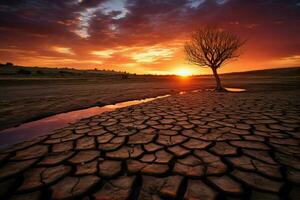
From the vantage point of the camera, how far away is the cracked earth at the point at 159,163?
1.45m

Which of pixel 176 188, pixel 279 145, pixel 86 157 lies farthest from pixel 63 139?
pixel 279 145

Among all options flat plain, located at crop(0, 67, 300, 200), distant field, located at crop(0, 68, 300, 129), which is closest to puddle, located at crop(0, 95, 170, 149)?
distant field, located at crop(0, 68, 300, 129)

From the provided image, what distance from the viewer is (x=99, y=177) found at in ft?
5.50

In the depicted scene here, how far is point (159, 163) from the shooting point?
6.24 ft

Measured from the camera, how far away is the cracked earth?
145 centimetres

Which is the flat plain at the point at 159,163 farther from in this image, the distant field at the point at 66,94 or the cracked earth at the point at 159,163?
the distant field at the point at 66,94

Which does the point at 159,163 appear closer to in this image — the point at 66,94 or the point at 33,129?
the point at 33,129

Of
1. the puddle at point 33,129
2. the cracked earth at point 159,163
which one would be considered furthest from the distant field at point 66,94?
the cracked earth at point 159,163

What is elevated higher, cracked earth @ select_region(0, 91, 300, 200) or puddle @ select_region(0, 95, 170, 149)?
cracked earth @ select_region(0, 91, 300, 200)

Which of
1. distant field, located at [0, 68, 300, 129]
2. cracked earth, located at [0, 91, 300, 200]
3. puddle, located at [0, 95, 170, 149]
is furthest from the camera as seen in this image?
distant field, located at [0, 68, 300, 129]

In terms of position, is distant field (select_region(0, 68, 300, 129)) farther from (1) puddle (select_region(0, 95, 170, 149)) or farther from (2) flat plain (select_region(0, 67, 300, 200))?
(2) flat plain (select_region(0, 67, 300, 200))

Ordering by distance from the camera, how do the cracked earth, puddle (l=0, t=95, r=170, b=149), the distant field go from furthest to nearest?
1. the distant field
2. puddle (l=0, t=95, r=170, b=149)
3. the cracked earth

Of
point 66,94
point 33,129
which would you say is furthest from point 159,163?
point 66,94

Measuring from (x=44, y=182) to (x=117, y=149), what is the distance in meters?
0.92
